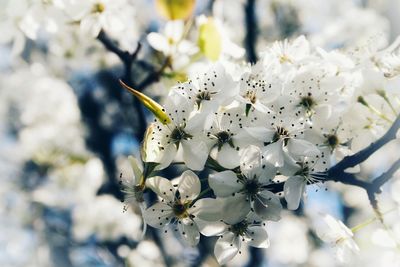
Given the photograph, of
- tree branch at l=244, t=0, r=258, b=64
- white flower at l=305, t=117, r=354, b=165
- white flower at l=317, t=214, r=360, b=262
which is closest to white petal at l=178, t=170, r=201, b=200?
white flower at l=305, t=117, r=354, b=165

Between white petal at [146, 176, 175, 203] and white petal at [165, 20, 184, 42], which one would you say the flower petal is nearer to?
white petal at [146, 176, 175, 203]

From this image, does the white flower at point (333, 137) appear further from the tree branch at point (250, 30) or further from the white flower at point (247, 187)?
the tree branch at point (250, 30)

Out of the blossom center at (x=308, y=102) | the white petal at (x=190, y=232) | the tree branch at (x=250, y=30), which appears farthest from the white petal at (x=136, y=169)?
the tree branch at (x=250, y=30)

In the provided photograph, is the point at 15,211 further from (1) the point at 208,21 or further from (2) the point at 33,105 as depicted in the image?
(1) the point at 208,21

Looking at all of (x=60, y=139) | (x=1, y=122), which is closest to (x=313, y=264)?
(x=60, y=139)

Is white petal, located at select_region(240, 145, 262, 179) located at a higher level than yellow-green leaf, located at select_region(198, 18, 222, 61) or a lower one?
higher

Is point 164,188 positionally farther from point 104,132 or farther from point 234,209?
point 104,132

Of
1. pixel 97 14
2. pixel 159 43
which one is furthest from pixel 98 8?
pixel 159 43

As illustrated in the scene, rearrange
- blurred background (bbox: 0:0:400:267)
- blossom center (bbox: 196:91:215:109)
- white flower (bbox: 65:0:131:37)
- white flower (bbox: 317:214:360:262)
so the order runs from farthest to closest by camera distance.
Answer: blurred background (bbox: 0:0:400:267) < white flower (bbox: 65:0:131:37) < white flower (bbox: 317:214:360:262) < blossom center (bbox: 196:91:215:109)
